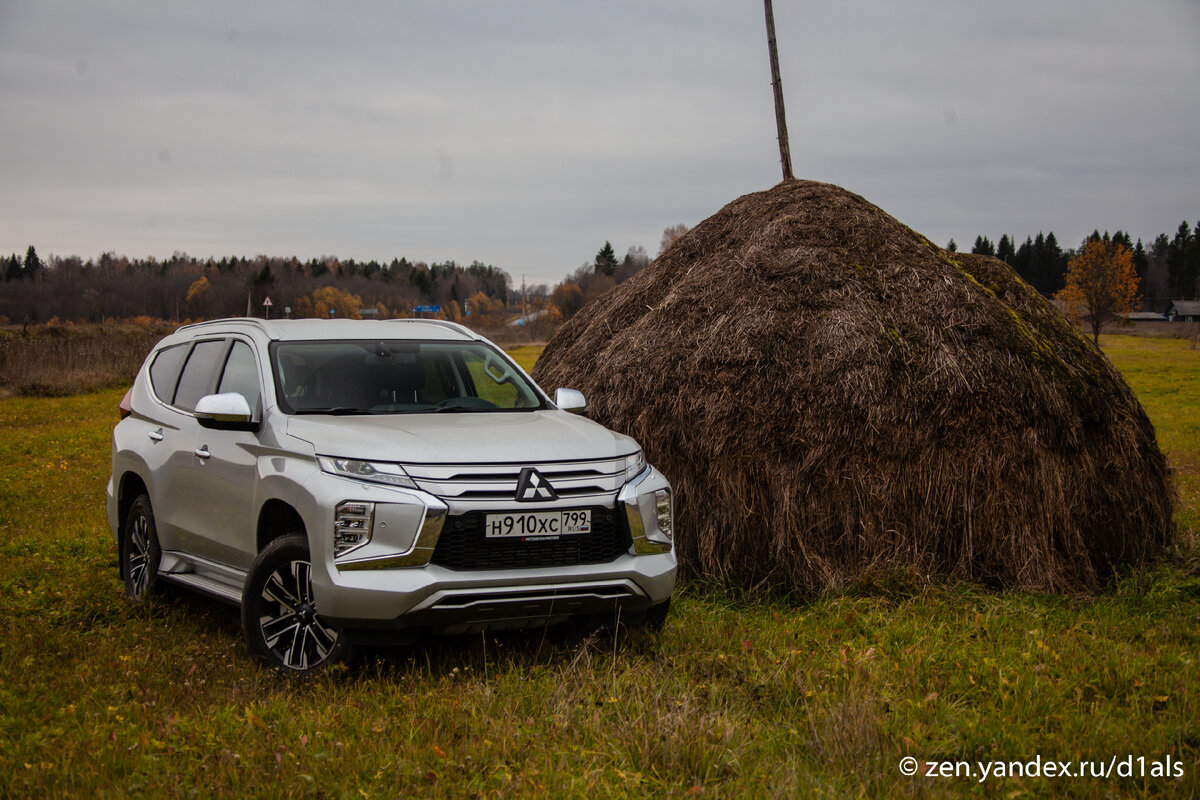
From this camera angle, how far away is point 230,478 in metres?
5.70

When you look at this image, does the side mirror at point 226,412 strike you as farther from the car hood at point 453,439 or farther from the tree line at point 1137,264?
the tree line at point 1137,264

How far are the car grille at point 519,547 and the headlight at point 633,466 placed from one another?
313 millimetres

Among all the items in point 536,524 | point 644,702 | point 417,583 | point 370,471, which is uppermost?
point 370,471

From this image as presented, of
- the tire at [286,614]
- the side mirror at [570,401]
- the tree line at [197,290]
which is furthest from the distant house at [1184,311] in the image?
the tire at [286,614]

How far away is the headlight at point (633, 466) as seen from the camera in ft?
17.5

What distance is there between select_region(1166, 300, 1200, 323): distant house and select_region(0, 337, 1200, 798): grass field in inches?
4544

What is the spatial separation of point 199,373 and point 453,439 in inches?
103

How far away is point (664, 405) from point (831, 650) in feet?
8.76

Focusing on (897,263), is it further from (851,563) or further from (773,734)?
(773,734)

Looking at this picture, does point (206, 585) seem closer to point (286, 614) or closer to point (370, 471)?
point (286, 614)

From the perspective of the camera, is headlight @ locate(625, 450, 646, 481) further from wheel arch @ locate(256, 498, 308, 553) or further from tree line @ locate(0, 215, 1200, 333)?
tree line @ locate(0, 215, 1200, 333)

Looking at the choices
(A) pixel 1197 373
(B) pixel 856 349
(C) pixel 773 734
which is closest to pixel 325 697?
(C) pixel 773 734

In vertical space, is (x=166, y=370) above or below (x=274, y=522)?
above

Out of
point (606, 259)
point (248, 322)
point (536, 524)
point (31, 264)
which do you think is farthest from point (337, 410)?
point (31, 264)
